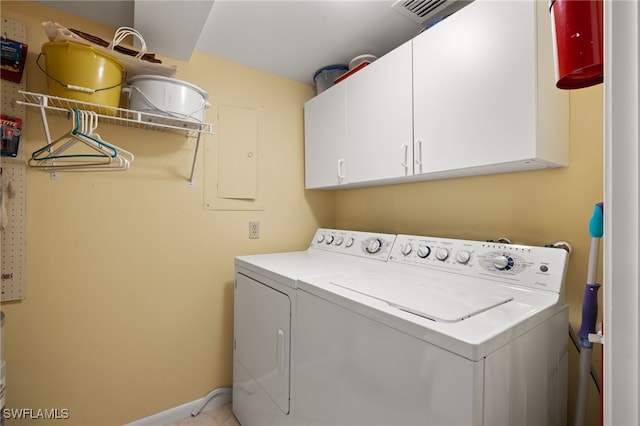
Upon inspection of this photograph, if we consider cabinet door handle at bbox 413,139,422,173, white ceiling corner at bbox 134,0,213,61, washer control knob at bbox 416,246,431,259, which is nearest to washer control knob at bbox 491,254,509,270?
washer control knob at bbox 416,246,431,259

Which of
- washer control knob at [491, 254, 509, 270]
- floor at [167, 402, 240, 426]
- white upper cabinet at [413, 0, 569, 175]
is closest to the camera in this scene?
white upper cabinet at [413, 0, 569, 175]

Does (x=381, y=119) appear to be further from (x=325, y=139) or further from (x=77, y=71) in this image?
(x=77, y=71)

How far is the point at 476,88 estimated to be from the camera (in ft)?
4.10

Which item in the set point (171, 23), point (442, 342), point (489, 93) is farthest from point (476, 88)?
point (171, 23)

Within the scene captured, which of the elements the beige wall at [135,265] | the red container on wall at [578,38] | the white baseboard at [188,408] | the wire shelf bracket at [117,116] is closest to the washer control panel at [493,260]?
the red container on wall at [578,38]

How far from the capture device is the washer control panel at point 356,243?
5.85 feet

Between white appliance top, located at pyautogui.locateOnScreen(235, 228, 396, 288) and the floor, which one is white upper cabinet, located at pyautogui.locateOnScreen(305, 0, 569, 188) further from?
the floor

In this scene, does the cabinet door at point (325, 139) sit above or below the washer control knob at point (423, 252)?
above

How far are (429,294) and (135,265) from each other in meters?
1.69

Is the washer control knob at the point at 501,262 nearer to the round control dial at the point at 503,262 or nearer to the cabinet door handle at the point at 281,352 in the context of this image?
the round control dial at the point at 503,262

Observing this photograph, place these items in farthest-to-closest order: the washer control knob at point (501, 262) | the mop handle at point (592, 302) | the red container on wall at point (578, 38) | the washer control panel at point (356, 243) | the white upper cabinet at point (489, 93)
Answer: the washer control panel at point (356, 243) < the washer control knob at point (501, 262) < the white upper cabinet at point (489, 93) < the mop handle at point (592, 302) < the red container on wall at point (578, 38)

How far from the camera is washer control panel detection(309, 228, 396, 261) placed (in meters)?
1.78

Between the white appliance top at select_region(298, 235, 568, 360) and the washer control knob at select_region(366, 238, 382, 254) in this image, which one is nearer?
the white appliance top at select_region(298, 235, 568, 360)

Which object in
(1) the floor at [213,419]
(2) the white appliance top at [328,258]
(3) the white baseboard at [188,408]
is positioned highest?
(2) the white appliance top at [328,258]
